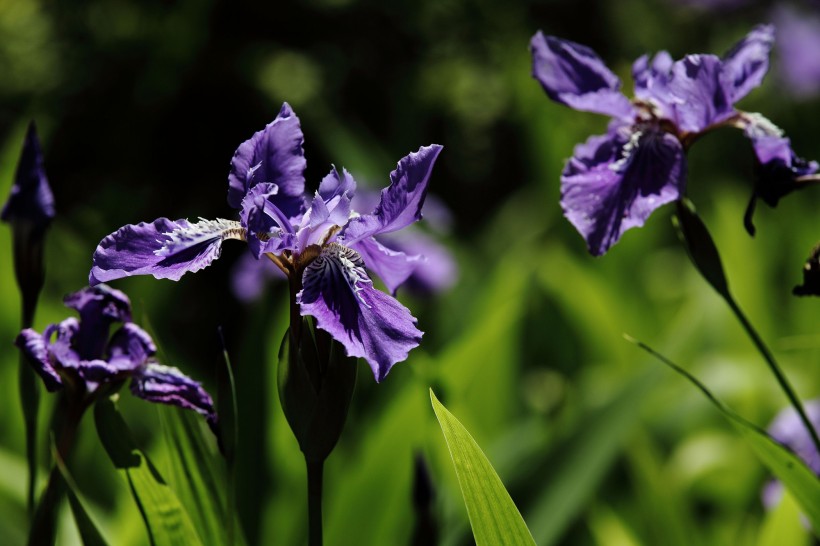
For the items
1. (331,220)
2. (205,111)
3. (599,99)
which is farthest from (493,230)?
(331,220)

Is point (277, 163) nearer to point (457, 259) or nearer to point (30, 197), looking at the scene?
point (30, 197)

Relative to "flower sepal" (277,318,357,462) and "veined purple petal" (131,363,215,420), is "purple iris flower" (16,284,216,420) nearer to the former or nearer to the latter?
"veined purple petal" (131,363,215,420)

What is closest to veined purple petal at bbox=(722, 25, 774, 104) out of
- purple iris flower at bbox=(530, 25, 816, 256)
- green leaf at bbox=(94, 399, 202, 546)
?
purple iris flower at bbox=(530, 25, 816, 256)

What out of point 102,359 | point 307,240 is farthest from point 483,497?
point 102,359

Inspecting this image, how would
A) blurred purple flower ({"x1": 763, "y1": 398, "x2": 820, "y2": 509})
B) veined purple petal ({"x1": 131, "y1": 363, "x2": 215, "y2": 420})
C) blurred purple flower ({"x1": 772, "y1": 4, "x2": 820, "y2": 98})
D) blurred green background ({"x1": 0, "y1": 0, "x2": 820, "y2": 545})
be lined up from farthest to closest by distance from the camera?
1. blurred purple flower ({"x1": 772, "y1": 4, "x2": 820, "y2": 98})
2. blurred green background ({"x1": 0, "y1": 0, "x2": 820, "y2": 545})
3. blurred purple flower ({"x1": 763, "y1": 398, "x2": 820, "y2": 509})
4. veined purple petal ({"x1": 131, "y1": 363, "x2": 215, "y2": 420})

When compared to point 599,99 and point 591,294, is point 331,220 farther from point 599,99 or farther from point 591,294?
point 591,294

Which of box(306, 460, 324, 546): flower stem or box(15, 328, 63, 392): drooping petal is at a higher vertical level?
box(15, 328, 63, 392): drooping petal
